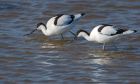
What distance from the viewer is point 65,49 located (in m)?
12.8

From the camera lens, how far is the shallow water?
10570mm

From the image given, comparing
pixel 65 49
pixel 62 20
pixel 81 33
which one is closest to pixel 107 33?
pixel 81 33

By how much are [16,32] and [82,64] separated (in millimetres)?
2933

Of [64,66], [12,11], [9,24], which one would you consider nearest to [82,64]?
[64,66]

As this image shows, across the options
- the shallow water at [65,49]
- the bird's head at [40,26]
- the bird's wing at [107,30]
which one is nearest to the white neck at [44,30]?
the bird's head at [40,26]

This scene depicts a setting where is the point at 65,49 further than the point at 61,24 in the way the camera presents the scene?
No

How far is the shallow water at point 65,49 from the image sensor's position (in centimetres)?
1057

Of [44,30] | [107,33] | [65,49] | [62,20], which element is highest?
[62,20]

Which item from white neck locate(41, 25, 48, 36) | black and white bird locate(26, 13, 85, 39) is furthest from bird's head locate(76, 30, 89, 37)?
white neck locate(41, 25, 48, 36)

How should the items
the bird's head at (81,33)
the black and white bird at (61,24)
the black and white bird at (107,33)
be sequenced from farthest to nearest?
1. the black and white bird at (61,24)
2. the bird's head at (81,33)
3. the black and white bird at (107,33)

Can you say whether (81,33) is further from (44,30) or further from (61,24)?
(44,30)

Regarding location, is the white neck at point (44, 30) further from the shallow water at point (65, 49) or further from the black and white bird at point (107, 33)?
the black and white bird at point (107, 33)

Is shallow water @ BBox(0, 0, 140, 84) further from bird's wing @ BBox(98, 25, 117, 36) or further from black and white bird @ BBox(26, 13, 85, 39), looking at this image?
bird's wing @ BBox(98, 25, 117, 36)

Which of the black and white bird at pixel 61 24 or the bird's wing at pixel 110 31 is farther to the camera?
the black and white bird at pixel 61 24
